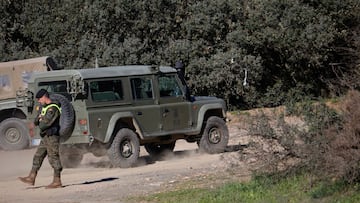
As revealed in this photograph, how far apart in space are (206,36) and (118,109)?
50.8ft

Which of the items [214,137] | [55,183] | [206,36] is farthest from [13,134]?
[206,36]

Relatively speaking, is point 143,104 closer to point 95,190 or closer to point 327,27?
point 95,190

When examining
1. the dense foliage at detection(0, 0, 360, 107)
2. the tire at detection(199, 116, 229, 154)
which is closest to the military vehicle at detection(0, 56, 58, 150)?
the tire at detection(199, 116, 229, 154)

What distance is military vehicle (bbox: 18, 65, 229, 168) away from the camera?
15438mm

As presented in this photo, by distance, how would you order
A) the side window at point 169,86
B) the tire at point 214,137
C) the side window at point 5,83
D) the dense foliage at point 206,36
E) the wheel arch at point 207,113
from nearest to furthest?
the side window at point 169,86 < the wheel arch at point 207,113 < the tire at point 214,137 < the side window at point 5,83 < the dense foliage at point 206,36

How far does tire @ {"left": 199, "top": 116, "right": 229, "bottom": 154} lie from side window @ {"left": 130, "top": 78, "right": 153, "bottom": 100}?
2.08 m

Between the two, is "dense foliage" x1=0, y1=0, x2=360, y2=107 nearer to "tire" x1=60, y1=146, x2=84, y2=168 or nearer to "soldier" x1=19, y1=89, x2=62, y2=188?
"tire" x1=60, y1=146, x2=84, y2=168

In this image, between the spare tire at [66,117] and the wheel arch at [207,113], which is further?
the wheel arch at [207,113]

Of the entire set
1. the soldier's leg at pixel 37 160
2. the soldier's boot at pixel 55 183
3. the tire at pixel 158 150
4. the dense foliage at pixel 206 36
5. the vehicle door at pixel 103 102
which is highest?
the dense foliage at pixel 206 36

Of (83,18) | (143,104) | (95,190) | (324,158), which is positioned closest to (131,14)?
(83,18)

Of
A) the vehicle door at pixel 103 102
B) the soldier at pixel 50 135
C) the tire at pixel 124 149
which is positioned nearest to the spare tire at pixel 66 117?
the vehicle door at pixel 103 102

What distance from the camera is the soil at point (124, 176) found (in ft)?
39.8

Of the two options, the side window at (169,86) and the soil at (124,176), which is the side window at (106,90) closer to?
the side window at (169,86)

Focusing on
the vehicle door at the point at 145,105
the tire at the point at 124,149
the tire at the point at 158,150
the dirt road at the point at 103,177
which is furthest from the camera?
the tire at the point at 158,150
